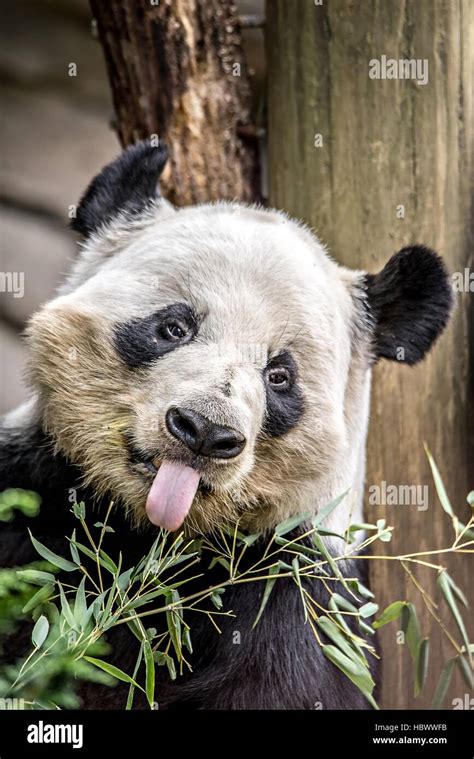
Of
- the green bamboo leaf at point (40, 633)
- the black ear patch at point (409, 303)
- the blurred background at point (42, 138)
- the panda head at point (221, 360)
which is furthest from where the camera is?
the blurred background at point (42, 138)

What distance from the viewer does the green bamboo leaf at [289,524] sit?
2.41 meters

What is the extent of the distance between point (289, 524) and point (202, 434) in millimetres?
482

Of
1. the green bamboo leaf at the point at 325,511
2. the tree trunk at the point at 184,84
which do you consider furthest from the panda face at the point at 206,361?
the tree trunk at the point at 184,84

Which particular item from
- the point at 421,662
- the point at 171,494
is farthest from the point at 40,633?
the point at 421,662

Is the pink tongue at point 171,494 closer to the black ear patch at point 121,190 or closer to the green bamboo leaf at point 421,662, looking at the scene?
the green bamboo leaf at point 421,662

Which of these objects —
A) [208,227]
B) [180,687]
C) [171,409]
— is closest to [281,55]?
[208,227]

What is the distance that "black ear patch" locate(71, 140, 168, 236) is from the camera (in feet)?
9.56

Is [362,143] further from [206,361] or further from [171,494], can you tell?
[171,494]

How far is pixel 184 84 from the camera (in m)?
3.55

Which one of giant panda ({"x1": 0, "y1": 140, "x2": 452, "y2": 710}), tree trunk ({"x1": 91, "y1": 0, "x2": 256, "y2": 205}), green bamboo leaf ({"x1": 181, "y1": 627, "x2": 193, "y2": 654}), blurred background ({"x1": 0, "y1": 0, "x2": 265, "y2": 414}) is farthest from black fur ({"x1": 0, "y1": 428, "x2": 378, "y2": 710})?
blurred background ({"x1": 0, "y1": 0, "x2": 265, "y2": 414})

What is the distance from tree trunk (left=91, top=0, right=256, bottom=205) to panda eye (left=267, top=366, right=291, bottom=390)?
1.36m

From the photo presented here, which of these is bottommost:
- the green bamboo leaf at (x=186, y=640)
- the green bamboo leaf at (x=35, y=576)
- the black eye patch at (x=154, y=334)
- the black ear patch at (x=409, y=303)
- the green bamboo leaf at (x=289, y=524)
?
the green bamboo leaf at (x=186, y=640)
